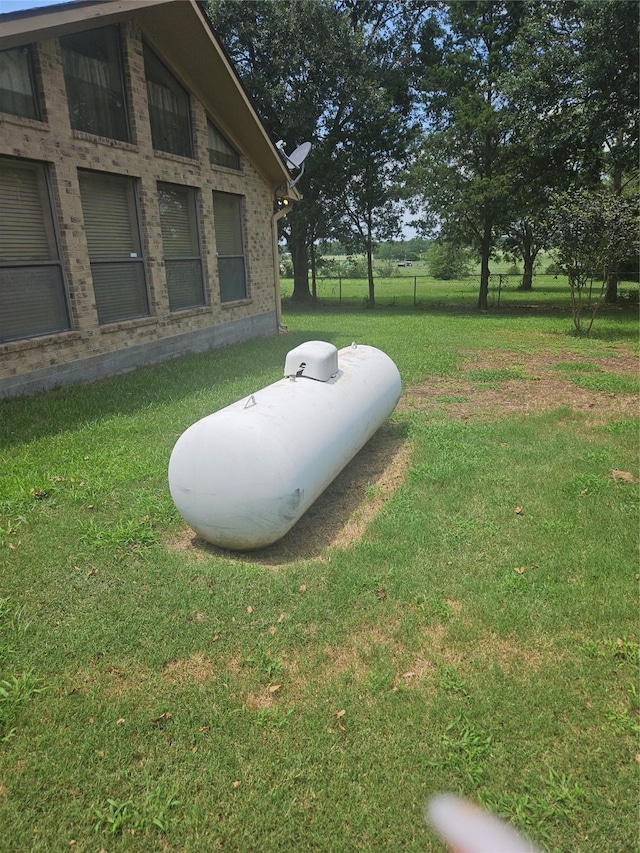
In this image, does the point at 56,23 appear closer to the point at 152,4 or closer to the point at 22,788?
the point at 152,4

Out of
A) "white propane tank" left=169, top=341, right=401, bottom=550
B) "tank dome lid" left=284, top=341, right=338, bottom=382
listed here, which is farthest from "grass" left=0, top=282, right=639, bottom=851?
"tank dome lid" left=284, top=341, right=338, bottom=382

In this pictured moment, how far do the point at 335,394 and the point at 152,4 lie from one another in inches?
331

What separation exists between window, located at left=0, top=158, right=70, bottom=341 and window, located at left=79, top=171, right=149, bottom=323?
80 cm

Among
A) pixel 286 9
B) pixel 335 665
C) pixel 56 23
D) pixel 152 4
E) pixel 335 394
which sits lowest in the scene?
pixel 335 665

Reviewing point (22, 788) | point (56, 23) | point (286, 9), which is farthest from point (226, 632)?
point (286, 9)

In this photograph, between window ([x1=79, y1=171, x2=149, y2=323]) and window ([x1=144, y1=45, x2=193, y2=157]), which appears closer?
window ([x1=79, y1=171, x2=149, y2=323])

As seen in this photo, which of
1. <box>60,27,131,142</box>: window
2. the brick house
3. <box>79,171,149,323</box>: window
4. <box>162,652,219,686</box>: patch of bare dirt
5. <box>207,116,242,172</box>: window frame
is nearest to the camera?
<box>162,652,219,686</box>: patch of bare dirt

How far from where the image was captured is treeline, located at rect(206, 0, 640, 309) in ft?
52.9

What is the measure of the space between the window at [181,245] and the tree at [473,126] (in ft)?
41.0

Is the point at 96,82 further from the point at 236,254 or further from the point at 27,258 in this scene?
the point at 236,254

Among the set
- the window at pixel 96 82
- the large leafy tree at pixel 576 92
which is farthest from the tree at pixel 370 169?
the window at pixel 96 82

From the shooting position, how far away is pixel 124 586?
3672 millimetres

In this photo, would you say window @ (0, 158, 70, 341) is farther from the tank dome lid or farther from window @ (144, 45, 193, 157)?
the tank dome lid

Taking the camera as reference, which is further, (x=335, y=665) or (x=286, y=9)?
(x=286, y=9)
